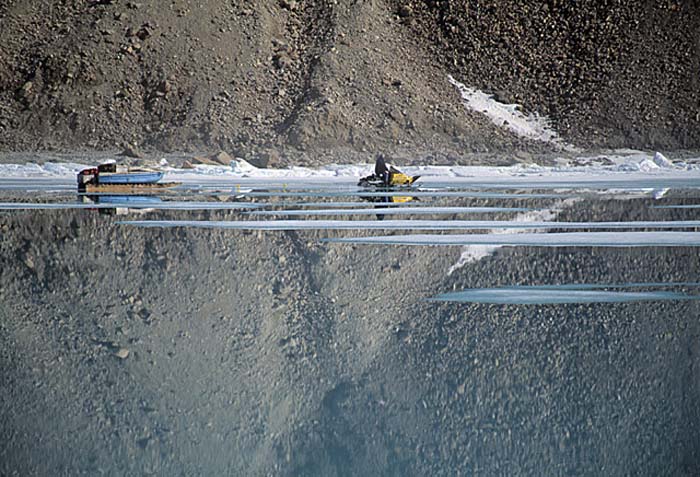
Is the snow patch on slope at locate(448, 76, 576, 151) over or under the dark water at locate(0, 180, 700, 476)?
under

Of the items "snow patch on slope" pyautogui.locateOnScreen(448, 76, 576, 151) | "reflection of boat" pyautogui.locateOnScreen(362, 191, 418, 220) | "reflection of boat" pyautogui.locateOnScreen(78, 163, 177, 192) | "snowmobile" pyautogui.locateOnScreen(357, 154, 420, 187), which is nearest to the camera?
"reflection of boat" pyautogui.locateOnScreen(362, 191, 418, 220)

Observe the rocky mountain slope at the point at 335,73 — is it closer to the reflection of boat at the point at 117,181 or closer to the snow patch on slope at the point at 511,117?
the snow patch on slope at the point at 511,117

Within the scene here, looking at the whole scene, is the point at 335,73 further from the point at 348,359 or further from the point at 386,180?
the point at 348,359

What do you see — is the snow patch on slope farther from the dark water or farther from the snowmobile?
the dark water

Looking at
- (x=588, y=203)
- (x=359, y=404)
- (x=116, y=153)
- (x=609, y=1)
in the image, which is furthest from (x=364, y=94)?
(x=359, y=404)

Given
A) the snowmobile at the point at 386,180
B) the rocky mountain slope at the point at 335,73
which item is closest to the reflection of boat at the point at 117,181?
the snowmobile at the point at 386,180

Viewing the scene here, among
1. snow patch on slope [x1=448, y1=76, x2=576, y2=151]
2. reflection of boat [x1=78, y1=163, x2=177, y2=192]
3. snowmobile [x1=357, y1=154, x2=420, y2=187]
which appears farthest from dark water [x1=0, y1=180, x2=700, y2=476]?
snow patch on slope [x1=448, y1=76, x2=576, y2=151]
